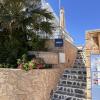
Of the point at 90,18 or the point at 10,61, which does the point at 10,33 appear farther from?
the point at 90,18

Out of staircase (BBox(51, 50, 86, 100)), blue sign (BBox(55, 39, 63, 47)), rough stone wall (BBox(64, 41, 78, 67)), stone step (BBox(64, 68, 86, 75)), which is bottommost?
staircase (BBox(51, 50, 86, 100))

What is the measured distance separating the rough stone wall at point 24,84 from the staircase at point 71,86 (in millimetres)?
498

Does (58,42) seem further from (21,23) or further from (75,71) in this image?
(21,23)

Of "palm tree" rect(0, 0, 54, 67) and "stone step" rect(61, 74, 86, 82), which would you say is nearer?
"stone step" rect(61, 74, 86, 82)

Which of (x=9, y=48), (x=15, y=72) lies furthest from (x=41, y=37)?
(x=15, y=72)

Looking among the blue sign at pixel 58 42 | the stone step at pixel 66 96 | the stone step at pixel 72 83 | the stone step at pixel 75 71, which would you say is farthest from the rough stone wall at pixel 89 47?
the blue sign at pixel 58 42

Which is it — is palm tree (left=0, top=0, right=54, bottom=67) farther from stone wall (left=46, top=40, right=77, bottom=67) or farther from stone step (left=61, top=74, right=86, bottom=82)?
stone step (left=61, top=74, right=86, bottom=82)

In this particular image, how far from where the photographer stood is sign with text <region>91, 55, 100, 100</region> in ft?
24.2

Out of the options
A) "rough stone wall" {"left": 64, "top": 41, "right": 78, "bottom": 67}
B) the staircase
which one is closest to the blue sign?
"rough stone wall" {"left": 64, "top": 41, "right": 78, "bottom": 67}

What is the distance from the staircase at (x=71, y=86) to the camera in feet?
30.2

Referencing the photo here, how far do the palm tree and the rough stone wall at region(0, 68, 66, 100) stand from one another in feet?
5.50

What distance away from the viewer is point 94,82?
24.6 feet

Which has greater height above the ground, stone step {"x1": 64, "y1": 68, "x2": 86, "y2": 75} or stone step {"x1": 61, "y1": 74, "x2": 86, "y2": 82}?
stone step {"x1": 64, "y1": 68, "x2": 86, "y2": 75}

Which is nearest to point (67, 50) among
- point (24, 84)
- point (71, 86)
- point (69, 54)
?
point (69, 54)
